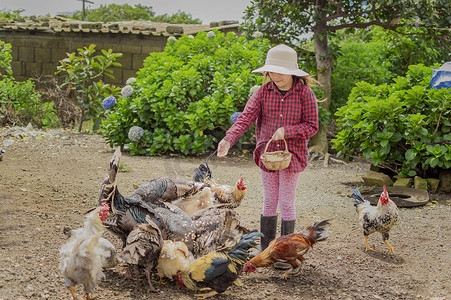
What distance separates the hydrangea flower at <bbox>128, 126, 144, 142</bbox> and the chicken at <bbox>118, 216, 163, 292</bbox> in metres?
4.97

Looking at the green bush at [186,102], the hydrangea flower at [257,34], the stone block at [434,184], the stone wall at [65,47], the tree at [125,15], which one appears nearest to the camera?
the stone block at [434,184]

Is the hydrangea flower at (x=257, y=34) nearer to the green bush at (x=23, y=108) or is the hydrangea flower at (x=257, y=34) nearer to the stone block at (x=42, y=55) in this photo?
the green bush at (x=23, y=108)

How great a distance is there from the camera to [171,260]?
3135 millimetres

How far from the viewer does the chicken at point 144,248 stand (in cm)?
296

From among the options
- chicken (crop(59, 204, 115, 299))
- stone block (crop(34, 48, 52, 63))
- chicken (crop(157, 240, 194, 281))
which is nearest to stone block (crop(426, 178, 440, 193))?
chicken (crop(157, 240, 194, 281))

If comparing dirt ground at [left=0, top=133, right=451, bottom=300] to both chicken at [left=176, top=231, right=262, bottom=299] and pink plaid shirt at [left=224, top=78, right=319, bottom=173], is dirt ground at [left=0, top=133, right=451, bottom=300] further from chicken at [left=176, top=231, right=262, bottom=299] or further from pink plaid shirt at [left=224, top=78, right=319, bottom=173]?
pink plaid shirt at [left=224, top=78, right=319, bottom=173]

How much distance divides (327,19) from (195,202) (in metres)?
6.14

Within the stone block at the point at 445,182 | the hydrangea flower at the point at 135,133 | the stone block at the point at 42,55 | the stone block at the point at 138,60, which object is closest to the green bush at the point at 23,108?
the stone block at the point at 138,60

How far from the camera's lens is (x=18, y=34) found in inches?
552

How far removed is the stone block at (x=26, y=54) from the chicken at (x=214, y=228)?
12.0 meters

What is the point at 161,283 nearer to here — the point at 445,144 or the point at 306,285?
the point at 306,285

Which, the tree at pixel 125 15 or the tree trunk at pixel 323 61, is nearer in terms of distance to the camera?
the tree trunk at pixel 323 61

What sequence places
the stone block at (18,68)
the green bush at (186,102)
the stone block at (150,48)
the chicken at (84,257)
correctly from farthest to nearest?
the stone block at (18,68) < the stone block at (150,48) < the green bush at (186,102) < the chicken at (84,257)

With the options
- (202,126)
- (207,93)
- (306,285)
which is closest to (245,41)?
(207,93)
